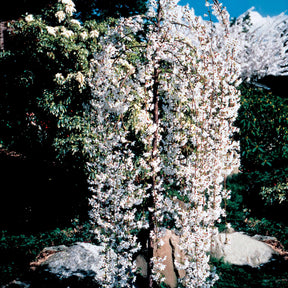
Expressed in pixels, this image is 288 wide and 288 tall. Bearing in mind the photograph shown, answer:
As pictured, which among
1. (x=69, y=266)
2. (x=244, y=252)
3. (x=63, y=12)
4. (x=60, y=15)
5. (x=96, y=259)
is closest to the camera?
(x=69, y=266)

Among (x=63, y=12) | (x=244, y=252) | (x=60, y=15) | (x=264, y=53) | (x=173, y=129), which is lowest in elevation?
(x=244, y=252)

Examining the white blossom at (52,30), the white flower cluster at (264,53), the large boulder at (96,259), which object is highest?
the white flower cluster at (264,53)

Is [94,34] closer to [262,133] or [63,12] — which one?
[63,12]

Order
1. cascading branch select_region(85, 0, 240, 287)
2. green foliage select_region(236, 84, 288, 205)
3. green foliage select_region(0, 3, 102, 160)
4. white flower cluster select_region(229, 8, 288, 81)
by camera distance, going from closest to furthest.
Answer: cascading branch select_region(85, 0, 240, 287)
green foliage select_region(0, 3, 102, 160)
green foliage select_region(236, 84, 288, 205)
white flower cluster select_region(229, 8, 288, 81)

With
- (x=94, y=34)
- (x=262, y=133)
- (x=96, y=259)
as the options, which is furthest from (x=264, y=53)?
(x=96, y=259)

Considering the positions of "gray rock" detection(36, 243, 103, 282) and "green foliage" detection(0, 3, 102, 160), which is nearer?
"gray rock" detection(36, 243, 103, 282)

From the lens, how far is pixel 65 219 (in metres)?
6.61

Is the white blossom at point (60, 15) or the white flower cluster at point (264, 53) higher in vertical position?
the white flower cluster at point (264, 53)

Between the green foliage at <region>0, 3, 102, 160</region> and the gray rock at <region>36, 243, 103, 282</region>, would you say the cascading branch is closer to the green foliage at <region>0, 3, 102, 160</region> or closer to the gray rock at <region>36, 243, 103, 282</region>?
the gray rock at <region>36, 243, 103, 282</region>

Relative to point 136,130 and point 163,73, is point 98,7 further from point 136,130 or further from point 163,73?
point 163,73

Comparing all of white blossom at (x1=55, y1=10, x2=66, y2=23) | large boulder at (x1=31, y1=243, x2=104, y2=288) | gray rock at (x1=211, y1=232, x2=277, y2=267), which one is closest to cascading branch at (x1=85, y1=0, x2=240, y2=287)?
large boulder at (x1=31, y1=243, x2=104, y2=288)

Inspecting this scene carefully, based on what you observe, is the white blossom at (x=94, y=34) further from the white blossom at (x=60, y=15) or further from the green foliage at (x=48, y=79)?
the white blossom at (x=60, y=15)

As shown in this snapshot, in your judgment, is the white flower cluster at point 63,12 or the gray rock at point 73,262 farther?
the white flower cluster at point 63,12

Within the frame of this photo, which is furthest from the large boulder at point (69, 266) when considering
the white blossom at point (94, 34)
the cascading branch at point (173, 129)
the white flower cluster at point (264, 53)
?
the white flower cluster at point (264, 53)
